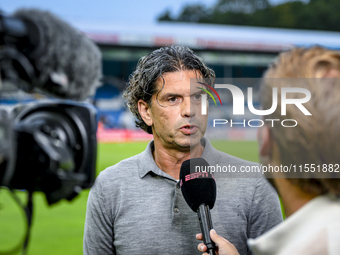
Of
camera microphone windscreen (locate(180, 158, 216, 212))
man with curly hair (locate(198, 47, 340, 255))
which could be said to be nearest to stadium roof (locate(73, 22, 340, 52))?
camera microphone windscreen (locate(180, 158, 216, 212))

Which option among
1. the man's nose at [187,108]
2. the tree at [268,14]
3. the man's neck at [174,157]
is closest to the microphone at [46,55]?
the man's nose at [187,108]

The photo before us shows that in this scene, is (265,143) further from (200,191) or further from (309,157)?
(200,191)

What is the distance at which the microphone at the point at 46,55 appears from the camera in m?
0.82

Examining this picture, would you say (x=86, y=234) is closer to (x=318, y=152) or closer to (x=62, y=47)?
(x=62, y=47)

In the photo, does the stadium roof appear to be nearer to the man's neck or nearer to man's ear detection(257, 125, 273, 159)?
the man's neck

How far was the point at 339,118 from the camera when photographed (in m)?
0.80

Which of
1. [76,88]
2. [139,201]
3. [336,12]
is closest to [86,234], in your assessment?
[139,201]

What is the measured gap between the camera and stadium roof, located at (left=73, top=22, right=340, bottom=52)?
1988cm

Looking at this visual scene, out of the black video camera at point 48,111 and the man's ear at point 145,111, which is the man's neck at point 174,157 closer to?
the man's ear at point 145,111

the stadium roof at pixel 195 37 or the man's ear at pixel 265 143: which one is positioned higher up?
the stadium roof at pixel 195 37

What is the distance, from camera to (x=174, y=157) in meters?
1.66

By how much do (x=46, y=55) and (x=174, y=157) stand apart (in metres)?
→ 0.92

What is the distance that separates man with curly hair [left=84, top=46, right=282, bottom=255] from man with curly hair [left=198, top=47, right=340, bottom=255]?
0.64 m

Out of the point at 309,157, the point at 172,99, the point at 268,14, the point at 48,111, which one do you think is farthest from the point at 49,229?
the point at 268,14
